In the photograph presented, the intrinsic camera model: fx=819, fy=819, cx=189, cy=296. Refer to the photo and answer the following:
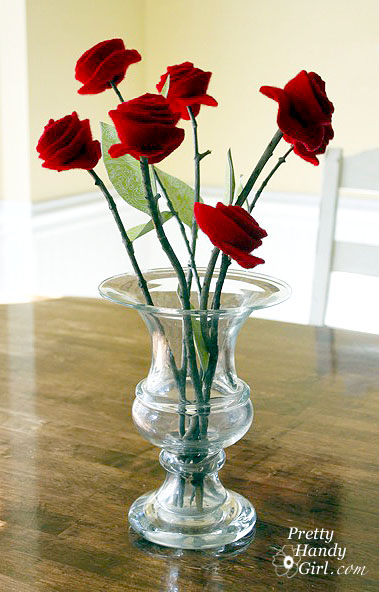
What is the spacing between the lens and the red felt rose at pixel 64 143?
1.92ft

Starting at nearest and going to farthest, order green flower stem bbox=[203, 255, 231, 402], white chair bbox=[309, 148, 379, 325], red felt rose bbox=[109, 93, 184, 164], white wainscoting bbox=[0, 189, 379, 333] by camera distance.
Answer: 1. red felt rose bbox=[109, 93, 184, 164]
2. green flower stem bbox=[203, 255, 231, 402]
3. white chair bbox=[309, 148, 379, 325]
4. white wainscoting bbox=[0, 189, 379, 333]

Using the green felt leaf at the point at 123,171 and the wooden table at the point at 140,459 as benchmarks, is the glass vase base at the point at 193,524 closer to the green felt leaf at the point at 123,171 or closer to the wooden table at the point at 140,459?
the wooden table at the point at 140,459

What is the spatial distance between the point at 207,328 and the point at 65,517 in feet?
0.75

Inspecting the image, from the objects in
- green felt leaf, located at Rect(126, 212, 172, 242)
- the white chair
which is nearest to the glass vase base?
green felt leaf, located at Rect(126, 212, 172, 242)

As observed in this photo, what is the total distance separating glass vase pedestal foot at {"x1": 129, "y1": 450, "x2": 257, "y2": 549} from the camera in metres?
0.68

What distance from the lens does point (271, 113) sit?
12.0 feet

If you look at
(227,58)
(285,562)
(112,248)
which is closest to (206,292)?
(285,562)

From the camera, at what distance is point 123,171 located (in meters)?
0.65

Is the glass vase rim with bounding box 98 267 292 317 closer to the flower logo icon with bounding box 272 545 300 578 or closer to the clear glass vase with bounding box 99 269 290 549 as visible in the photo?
the clear glass vase with bounding box 99 269 290 549

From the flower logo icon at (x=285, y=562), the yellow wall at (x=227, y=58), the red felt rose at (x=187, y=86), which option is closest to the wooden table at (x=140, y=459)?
the flower logo icon at (x=285, y=562)

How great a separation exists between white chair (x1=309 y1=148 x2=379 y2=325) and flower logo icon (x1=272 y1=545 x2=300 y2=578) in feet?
2.70

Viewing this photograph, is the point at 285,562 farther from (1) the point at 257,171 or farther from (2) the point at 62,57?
(2) the point at 62,57

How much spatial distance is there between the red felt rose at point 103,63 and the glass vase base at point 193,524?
358 mm

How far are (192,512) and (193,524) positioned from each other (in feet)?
0.04
